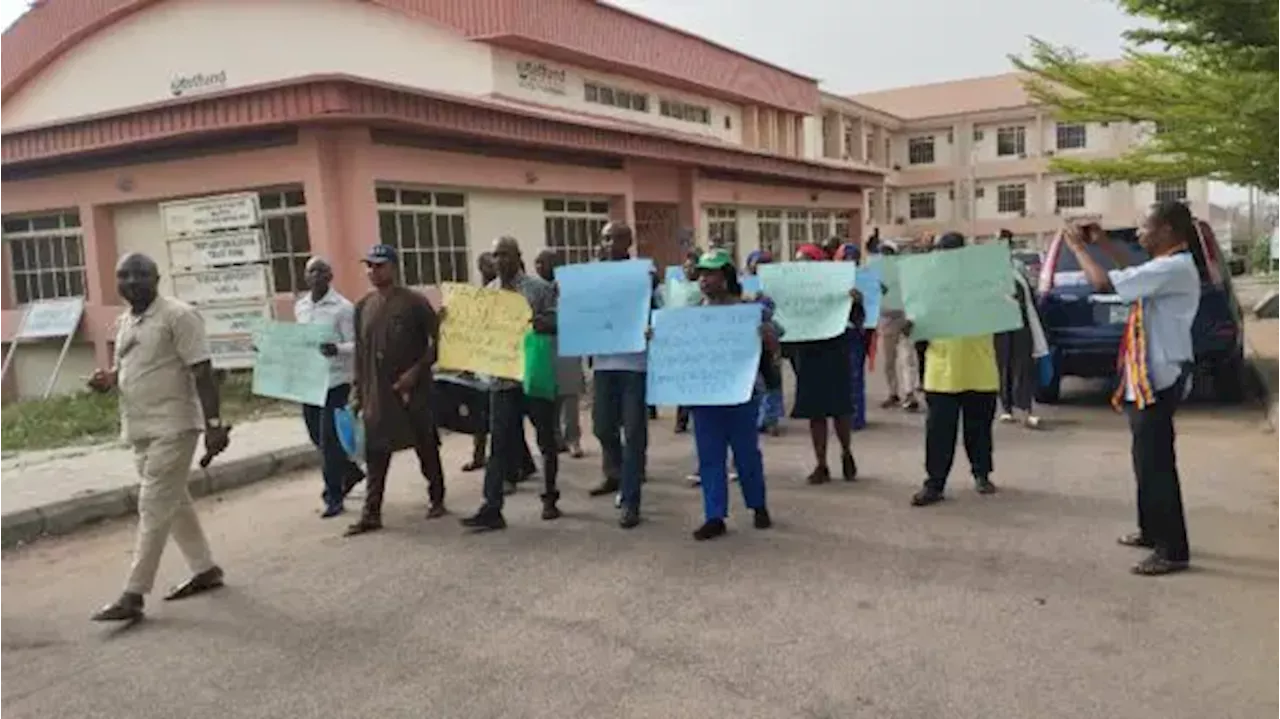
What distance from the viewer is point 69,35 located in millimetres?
22578

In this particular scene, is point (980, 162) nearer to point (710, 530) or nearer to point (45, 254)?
point (45, 254)

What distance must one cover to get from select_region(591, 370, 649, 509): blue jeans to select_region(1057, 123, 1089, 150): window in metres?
44.4

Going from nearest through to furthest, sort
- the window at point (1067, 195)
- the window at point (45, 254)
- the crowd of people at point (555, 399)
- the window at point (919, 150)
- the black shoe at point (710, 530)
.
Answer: the crowd of people at point (555, 399), the black shoe at point (710, 530), the window at point (45, 254), the window at point (1067, 195), the window at point (919, 150)

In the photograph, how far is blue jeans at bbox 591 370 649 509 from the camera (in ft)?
20.1

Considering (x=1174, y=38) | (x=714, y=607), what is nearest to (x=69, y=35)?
(x=1174, y=38)

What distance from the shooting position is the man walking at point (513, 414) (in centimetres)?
630

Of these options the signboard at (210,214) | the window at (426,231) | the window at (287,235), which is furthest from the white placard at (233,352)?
the window at (426,231)

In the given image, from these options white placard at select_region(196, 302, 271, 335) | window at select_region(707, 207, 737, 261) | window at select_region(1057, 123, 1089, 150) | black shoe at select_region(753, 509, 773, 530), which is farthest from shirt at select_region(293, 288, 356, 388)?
window at select_region(1057, 123, 1089, 150)

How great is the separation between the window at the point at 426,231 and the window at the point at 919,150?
127 ft

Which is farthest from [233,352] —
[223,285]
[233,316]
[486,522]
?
[486,522]

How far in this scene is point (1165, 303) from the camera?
4.91 metres

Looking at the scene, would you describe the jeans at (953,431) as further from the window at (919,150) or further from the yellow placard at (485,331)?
the window at (919,150)

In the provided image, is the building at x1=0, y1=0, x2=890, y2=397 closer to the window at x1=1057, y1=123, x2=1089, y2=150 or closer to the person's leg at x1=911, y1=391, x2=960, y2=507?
the person's leg at x1=911, y1=391, x2=960, y2=507

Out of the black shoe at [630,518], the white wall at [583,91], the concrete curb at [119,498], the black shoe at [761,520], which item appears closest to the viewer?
the black shoe at [761,520]
